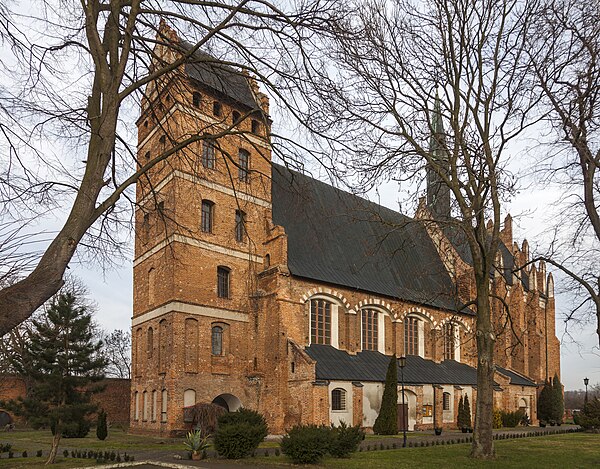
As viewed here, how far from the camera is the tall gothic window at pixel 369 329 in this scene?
34.5 m

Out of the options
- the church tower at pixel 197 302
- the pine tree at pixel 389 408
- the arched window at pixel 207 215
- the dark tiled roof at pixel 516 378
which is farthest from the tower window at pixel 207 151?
the dark tiled roof at pixel 516 378

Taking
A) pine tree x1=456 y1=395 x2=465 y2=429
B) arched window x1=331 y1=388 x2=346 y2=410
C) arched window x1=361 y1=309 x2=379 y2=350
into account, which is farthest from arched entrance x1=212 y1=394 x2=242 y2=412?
pine tree x1=456 y1=395 x2=465 y2=429

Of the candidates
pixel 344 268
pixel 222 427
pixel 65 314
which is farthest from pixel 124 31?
pixel 344 268

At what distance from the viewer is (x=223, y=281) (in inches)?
1173

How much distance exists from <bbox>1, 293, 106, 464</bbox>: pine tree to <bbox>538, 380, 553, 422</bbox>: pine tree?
32726mm

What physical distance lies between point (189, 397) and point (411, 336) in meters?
16.1

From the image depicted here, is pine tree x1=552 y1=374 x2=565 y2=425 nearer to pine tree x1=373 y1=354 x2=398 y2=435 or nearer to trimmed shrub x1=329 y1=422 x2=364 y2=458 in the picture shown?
pine tree x1=373 y1=354 x2=398 y2=435

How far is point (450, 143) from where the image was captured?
59.5 feet

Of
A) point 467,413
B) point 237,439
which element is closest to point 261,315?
point 237,439

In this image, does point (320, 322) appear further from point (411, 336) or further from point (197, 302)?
point (411, 336)

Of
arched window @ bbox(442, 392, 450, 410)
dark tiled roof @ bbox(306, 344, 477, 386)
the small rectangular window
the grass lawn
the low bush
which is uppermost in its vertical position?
the small rectangular window

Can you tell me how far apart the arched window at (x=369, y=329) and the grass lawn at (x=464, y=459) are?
1383 centimetres

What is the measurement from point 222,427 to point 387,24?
12.5m

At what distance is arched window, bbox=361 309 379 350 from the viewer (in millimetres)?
34500
